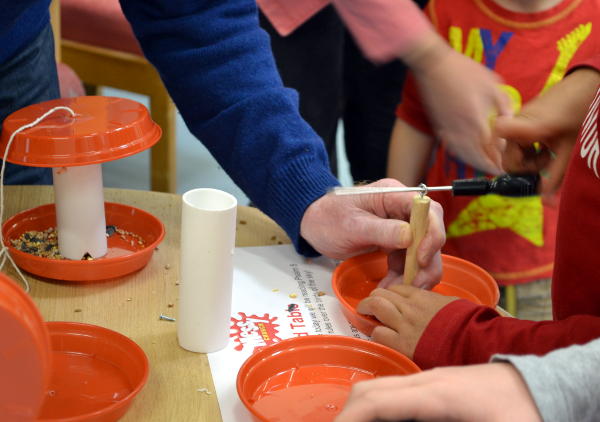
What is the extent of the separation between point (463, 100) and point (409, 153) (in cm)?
50

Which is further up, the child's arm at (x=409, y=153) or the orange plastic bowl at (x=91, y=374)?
the orange plastic bowl at (x=91, y=374)

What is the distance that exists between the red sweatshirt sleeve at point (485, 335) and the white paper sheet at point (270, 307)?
98 millimetres

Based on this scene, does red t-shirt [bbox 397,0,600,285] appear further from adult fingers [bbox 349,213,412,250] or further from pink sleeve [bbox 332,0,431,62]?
adult fingers [bbox 349,213,412,250]

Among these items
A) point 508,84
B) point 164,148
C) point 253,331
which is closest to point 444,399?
point 253,331

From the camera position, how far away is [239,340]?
2.62 feet

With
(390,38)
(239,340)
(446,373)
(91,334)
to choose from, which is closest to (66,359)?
(91,334)

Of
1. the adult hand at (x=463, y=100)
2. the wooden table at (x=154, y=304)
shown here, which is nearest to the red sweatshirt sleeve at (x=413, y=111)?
the adult hand at (x=463, y=100)

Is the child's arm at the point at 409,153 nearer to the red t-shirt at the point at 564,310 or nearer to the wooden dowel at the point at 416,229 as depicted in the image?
the red t-shirt at the point at 564,310

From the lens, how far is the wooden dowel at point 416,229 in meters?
0.81

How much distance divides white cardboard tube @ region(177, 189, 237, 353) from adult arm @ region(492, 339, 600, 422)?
0.28 metres

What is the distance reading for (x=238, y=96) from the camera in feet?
3.21

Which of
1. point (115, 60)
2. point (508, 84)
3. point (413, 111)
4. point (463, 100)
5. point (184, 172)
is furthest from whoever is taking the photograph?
point (184, 172)

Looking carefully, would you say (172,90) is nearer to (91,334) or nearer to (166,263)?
(166,263)

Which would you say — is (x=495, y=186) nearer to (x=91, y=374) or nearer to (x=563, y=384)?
(x=563, y=384)
